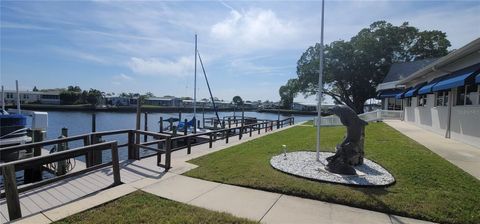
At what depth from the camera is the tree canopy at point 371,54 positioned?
A: 42.2m

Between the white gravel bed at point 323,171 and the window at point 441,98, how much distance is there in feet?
28.2

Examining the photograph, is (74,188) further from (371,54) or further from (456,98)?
(371,54)

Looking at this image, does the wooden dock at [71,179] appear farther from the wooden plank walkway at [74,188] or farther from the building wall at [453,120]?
the building wall at [453,120]

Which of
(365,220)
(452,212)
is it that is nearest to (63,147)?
(365,220)

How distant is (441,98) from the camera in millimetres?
14711

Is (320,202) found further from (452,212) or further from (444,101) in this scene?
(444,101)

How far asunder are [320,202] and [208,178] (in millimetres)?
2688

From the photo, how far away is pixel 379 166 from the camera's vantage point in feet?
25.5

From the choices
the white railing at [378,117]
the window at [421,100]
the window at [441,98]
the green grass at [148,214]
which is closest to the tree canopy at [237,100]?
the white railing at [378,117]

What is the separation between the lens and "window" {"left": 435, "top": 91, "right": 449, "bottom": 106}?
13984mm

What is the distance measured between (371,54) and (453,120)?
1271 inches

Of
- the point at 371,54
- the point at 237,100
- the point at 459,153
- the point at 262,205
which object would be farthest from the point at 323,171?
the point at 237,100

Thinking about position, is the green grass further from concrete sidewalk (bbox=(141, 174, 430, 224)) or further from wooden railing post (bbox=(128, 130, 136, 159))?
wooden railing post (bbox=(128, 130, 136, 159))

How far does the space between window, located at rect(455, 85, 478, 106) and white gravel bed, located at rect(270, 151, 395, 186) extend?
20.4 feet
